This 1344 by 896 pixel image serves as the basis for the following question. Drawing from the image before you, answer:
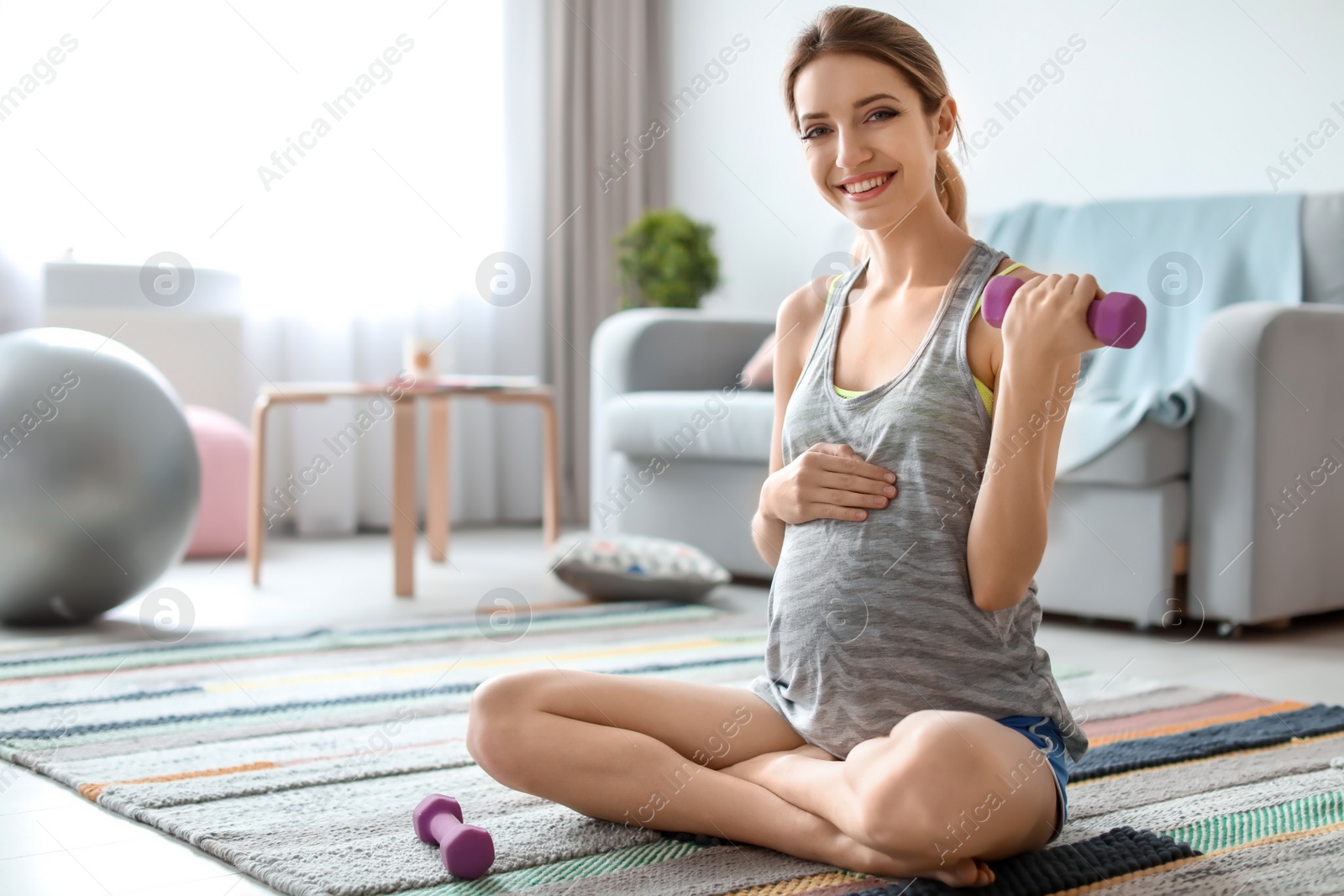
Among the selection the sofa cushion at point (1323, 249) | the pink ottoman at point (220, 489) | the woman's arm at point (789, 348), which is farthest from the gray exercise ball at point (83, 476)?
the sofa cushion at point (1323, 249)

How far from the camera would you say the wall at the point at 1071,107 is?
115 inches

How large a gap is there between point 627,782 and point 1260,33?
98.8 inches

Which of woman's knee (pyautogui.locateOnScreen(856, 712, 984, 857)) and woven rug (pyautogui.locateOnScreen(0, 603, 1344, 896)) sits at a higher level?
woman's knee (pyautogui.locateOnScreen(856, 712, 984, 857))

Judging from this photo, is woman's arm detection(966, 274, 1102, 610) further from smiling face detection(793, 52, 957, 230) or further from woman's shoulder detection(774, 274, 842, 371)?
woman's shoulder detection(774, 274, 842, 371)

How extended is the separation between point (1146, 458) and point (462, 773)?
1339 millimetres

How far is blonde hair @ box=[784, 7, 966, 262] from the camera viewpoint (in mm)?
1106

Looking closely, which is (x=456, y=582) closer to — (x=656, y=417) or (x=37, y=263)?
(x=656, y=417)

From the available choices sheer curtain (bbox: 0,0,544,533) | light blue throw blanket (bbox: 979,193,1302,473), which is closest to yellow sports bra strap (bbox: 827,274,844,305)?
light blue throw blanket (bbox: 979,193,1302,473)

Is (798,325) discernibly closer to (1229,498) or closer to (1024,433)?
(1024,433)

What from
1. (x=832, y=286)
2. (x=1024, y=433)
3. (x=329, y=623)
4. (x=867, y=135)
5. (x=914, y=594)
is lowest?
(x=329, y=623)

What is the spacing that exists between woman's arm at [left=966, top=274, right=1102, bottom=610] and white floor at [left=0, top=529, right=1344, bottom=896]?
25.4 inches

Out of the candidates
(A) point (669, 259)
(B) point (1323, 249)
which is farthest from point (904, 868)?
(A) point (669, 259)

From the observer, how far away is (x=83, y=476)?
2197mm

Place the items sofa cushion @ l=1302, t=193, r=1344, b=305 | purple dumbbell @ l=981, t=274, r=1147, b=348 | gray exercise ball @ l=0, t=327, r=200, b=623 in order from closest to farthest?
purple dumbbell @ l=981, t=274, r=1147, b=348
gray exercise ball @ l=0, t=327, r=200, b=623
sofa cushion @ l=1302, t=193, r=1344, b=305
